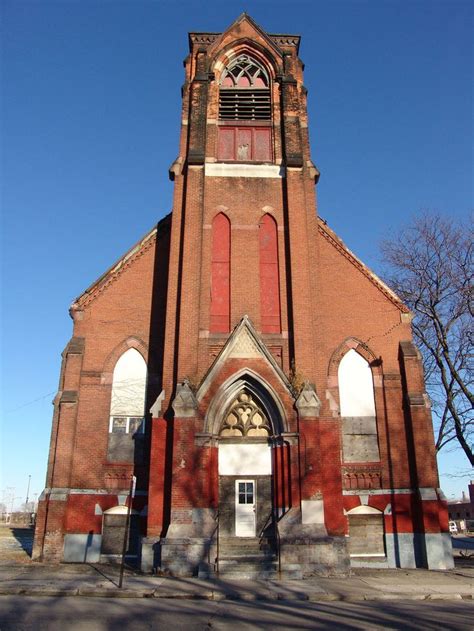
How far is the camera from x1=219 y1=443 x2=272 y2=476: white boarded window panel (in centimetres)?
1714

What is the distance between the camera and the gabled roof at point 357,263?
69.3ft

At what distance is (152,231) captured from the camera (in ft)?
72.8

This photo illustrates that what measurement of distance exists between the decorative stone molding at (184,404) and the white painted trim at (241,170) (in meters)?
8.99

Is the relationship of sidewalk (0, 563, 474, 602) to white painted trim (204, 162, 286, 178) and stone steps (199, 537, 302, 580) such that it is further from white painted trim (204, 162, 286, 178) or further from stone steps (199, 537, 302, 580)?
white painted trim (204, 162, 286, 178)

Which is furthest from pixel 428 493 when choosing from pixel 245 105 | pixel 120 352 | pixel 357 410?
pixel 245 105

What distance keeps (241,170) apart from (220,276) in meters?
4.62

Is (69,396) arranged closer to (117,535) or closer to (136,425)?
(136,425)

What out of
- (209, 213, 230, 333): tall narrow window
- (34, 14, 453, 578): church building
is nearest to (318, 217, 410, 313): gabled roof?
(34, 14, 453, 578): church building

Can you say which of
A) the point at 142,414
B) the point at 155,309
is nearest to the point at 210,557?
the point at 142,414

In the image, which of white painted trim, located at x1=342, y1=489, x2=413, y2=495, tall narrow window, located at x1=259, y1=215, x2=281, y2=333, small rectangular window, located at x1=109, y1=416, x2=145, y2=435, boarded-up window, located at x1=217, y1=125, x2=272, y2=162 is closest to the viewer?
white painted trim, located at x1=342, y1=489, x2=413, y2=495

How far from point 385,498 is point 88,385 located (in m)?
11.2

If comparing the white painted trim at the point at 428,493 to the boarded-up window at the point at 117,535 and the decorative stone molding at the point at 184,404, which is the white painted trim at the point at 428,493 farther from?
the boarded-up window at the point at 117,535

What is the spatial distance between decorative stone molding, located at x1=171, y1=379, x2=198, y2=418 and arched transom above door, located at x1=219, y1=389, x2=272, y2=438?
1.44m

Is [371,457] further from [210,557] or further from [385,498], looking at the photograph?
[210,557]
